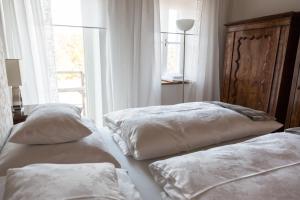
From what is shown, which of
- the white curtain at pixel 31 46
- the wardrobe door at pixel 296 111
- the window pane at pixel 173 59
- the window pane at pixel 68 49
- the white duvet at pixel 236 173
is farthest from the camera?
the window pane at pixel 173 59

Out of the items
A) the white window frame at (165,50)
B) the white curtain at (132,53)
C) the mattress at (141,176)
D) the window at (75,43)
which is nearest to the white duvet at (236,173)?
the mattress at (141,176)

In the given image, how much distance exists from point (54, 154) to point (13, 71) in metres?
1.06

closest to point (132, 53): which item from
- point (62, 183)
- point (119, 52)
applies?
point (119, 52)

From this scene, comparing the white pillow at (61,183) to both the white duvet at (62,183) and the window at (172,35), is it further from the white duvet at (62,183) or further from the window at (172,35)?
the window at (172,35)

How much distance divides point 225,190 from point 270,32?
228cm

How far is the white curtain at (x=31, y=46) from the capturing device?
208 centimetres

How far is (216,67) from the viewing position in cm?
318

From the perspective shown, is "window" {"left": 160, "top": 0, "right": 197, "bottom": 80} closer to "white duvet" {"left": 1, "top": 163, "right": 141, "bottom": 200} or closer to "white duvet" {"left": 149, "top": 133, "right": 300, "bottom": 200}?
"white duvet" {"left": 149, "top": 133, "right": 300, "bottom": 200}

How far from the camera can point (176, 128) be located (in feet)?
4.44

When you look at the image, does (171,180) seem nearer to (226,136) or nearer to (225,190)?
(225,190)

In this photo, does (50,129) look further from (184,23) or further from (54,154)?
(184,23)

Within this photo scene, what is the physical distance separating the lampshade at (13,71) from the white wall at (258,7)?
10.00ft

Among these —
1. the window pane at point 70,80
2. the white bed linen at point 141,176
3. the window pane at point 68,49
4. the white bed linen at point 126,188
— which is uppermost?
the window pane at point 68,49

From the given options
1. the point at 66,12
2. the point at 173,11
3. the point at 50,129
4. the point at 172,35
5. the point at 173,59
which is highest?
the point at 173,11
